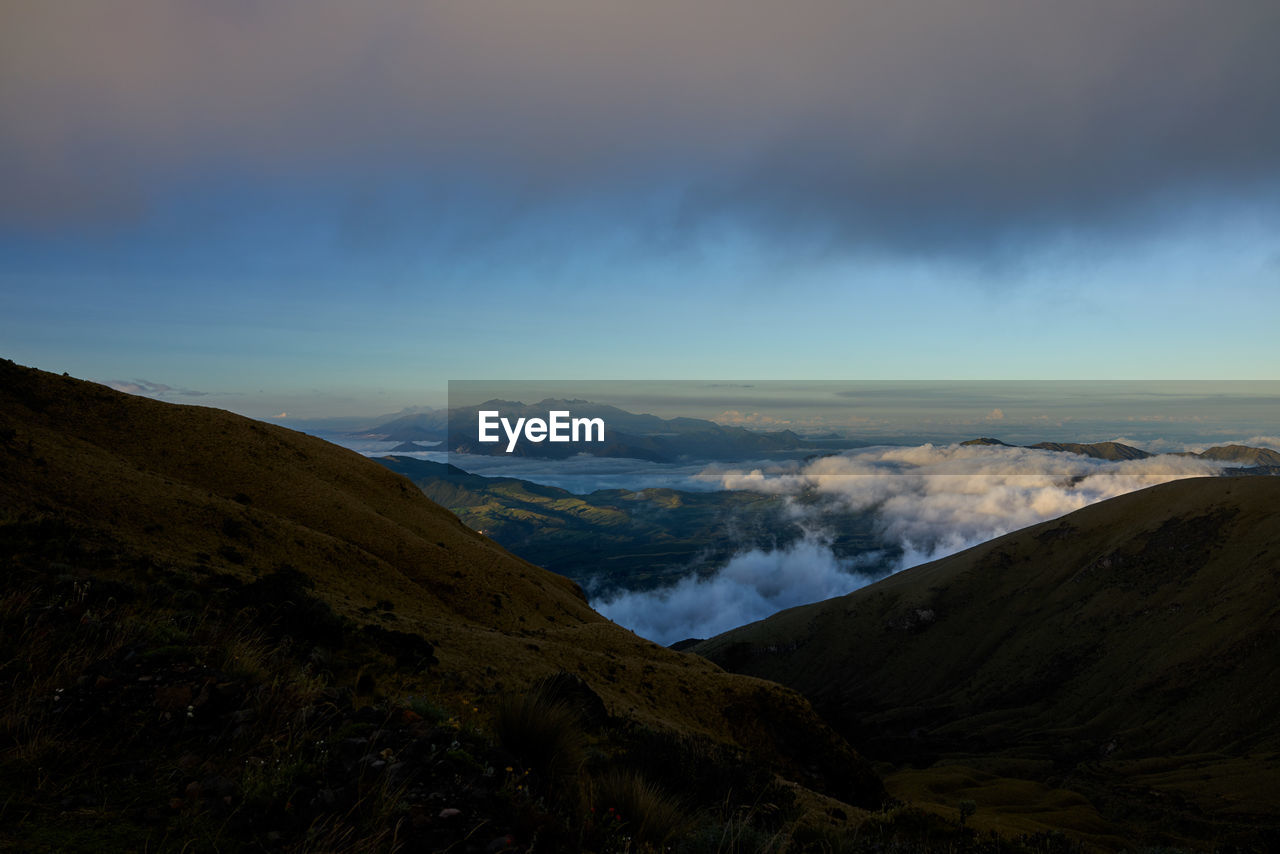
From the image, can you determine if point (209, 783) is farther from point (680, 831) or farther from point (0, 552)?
point (0, 552)

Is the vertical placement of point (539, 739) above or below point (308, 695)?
below

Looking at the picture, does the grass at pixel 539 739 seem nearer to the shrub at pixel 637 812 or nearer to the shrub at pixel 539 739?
the shrub at pixel 539 739

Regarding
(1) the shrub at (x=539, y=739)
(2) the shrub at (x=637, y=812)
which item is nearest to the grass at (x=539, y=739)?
(1) the shrub at (x=539, y=739)

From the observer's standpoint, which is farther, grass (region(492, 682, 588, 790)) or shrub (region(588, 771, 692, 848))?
grass (region(492, 682, 588, 790))

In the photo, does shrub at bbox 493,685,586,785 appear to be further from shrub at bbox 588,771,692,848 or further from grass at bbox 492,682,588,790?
shrub at bbox 588,771,692,848

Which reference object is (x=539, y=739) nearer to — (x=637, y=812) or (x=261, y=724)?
(x=637, y=812)

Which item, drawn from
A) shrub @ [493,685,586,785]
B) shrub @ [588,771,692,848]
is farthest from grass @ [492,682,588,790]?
shrub @ [588,771,692,848]

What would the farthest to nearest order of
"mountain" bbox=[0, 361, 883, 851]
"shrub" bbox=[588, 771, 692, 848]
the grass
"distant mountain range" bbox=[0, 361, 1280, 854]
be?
the grass → "shrub" bbox=[588, 771, 692, 848] → "distant mountain range" bbox=[0, 361, 1280, 854] → "mountain" bbox=[0, 361, 883, 851]

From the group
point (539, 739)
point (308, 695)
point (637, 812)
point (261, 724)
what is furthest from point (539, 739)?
point (261, 724)

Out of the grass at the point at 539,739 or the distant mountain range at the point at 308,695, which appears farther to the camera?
the grass at the point at 539,739

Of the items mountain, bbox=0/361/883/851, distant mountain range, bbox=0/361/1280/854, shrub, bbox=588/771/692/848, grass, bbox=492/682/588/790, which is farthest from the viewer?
grass, bbox=492/682/588/790

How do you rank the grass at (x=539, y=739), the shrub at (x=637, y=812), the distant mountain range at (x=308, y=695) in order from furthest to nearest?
the grass at (x=539, y=739)
the shrub at (x=637, y=812)
the distant mountain range at (x=308, y=695)

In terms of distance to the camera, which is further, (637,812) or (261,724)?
(637,812)
